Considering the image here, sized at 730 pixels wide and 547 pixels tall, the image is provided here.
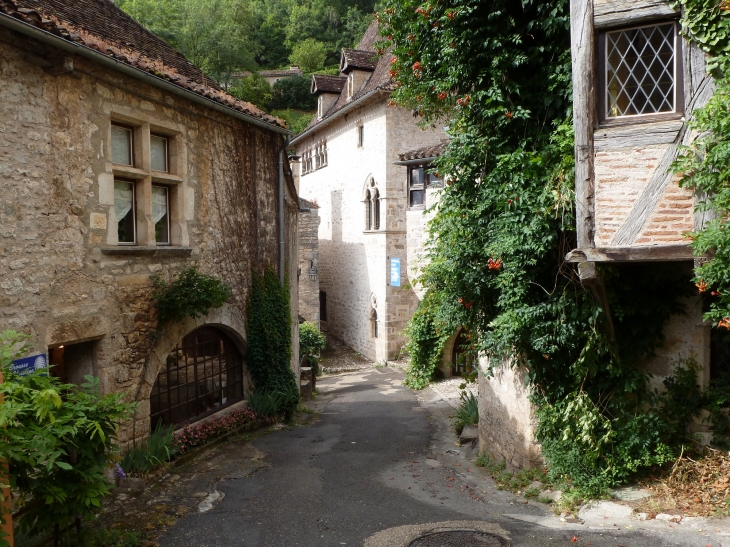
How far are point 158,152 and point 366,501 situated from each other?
18.0 ft

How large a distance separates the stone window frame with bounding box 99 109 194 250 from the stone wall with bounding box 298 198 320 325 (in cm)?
1343

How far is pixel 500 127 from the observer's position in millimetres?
7359

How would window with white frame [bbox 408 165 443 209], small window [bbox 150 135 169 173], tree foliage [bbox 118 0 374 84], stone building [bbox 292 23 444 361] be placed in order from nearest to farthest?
small window [bbox 150 135 169 173] < window with white frame [bbox 408 165 443 209] < stone building [bbox 292 23 444 361] < tree foliage [bbox 118 0 374 84]

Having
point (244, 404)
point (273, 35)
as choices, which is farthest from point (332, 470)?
point (273, 35)

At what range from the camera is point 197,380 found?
970 cm

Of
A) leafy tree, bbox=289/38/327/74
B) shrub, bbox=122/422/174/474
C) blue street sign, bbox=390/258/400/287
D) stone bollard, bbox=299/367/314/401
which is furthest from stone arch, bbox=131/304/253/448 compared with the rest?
leafy tree, bbox=289/38/327/74

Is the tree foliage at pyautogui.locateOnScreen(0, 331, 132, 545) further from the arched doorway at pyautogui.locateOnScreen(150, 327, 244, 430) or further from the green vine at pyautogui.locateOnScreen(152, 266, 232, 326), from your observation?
the arched doorway at pyautogui.locateOnScreen(150, 327, 244, 430)

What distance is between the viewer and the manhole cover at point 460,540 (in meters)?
5.70

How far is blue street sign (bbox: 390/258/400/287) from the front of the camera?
20.6m

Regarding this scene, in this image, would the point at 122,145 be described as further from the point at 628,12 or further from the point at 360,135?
the point at 360,135

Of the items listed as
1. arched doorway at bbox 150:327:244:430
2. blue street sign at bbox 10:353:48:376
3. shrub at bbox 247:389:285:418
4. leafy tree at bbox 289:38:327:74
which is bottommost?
shrub at bbox 247:389:285:418

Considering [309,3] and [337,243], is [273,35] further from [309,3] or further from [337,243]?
[337,243]

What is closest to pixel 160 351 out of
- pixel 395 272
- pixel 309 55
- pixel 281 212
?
pixel 281 212

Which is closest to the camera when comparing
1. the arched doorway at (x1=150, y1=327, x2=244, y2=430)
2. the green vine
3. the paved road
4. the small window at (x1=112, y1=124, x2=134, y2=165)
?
the paved road
